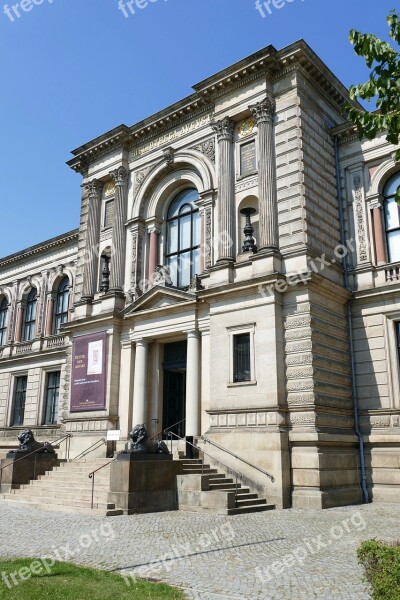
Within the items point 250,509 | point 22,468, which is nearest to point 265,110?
point 250,509

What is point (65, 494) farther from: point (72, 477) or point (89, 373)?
point (89, 373)

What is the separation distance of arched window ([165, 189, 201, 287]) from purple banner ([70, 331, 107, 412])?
436cm

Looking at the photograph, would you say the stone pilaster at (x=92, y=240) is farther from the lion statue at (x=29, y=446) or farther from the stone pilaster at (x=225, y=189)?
the stone pilaster at (x=225, y=189)

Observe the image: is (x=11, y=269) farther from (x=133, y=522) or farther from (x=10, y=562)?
(x=10, y=562)

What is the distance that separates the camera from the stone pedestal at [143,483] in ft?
52.0

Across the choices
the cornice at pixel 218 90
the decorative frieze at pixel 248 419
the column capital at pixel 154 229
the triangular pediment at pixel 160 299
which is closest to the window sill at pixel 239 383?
the decorative frieze at pixel 248 419

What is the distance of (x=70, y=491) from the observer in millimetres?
18062

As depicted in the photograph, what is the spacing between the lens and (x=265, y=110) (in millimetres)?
22125

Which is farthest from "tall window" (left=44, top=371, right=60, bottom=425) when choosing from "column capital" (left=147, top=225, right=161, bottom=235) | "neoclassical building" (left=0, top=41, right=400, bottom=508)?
"column capital" (left=147, top=225, right=161, bottom=235)

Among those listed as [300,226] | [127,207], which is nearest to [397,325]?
[300,226]

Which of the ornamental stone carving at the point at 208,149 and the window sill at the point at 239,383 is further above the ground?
the ornamental stone carving at the point at 208,149

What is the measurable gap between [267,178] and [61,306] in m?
18.7

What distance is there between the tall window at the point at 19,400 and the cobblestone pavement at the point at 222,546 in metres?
18.1

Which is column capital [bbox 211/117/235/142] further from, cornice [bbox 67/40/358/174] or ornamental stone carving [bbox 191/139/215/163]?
cornice [bbox 67/40/358/174]
